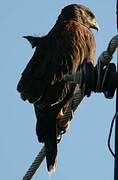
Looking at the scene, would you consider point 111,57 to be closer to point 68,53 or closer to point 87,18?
point 68,53

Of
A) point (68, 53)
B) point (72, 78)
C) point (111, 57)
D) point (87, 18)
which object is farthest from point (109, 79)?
point (87, 18)

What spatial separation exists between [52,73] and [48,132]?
0.53 meters

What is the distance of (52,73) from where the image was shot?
5496mm

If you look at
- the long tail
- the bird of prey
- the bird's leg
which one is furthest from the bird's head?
the long tail

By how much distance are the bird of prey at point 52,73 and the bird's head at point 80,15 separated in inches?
23.9

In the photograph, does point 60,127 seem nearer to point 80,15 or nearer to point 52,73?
point 52,73

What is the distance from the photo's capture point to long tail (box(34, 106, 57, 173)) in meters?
5.35

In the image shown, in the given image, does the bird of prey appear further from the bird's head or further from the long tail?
the bird's head

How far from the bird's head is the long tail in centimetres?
182

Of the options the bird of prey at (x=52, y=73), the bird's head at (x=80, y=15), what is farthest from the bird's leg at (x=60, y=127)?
the bird's head at (x=80, y=15)

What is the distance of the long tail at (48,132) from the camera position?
5348 mm

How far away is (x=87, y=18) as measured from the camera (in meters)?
7.39

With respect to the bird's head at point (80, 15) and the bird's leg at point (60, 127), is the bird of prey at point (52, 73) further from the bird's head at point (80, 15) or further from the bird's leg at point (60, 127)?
the bird's head at point (80, 15)

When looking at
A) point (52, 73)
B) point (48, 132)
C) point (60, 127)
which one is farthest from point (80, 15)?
point (48, 132)
